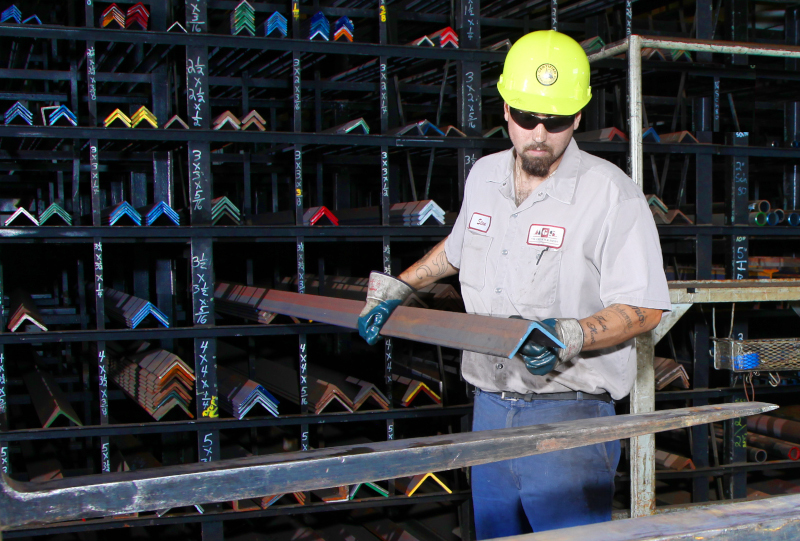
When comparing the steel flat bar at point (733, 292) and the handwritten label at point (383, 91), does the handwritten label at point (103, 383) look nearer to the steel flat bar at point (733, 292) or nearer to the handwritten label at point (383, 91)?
the handwritten label at point (383, 91)

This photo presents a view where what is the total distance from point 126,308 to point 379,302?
3384mm

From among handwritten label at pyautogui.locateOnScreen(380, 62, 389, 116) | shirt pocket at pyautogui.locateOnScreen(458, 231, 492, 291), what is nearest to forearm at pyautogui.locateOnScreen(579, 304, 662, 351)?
shirt pocket at pyautogui.locateOnScreen(458, 231, 492, 291)

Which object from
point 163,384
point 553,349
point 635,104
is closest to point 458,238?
point 553,349

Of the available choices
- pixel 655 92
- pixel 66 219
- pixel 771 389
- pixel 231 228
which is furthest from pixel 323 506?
pixel 655 92

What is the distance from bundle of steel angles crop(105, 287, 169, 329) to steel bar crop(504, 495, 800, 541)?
281 cm

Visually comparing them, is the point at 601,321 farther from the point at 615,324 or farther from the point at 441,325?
the point at 441,325

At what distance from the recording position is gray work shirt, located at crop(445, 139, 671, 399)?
2.15 m

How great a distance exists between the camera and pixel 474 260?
2461 millimetres

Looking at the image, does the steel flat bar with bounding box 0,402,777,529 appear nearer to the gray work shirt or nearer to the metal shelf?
the gray work shirt

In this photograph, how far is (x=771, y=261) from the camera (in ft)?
18.6

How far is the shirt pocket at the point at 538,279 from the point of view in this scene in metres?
2.26

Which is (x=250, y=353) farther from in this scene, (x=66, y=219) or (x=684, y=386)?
(x=684, y=386)

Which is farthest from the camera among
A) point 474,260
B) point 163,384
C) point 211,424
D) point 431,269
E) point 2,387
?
point 163,384

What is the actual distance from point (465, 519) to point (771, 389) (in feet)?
5.92
